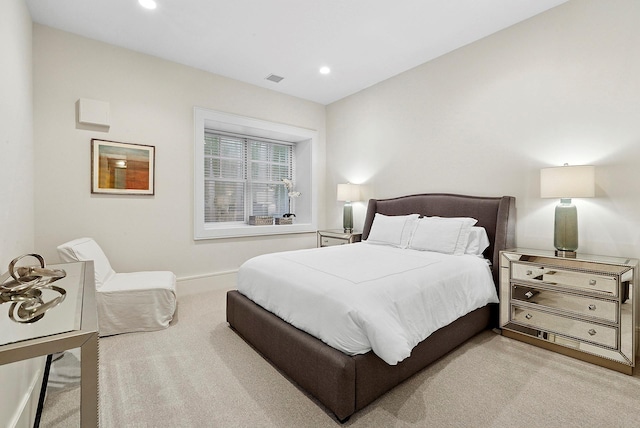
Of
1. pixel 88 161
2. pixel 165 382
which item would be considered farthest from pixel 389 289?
pixel 88 161

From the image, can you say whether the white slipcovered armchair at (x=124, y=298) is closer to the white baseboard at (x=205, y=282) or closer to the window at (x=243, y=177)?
the white baseboard at (x=205, y=282)

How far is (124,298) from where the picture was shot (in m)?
2.68

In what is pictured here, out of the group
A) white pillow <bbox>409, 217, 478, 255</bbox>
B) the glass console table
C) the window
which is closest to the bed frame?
white pillow <bbox>409, 217, 478, 255</bbox>

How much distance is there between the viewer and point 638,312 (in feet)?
7.41

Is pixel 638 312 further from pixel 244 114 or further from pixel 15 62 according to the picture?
pixel 15 62

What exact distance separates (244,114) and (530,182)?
3629 mm

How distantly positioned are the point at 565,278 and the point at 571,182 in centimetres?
77

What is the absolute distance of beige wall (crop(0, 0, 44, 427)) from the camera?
4.89 feet

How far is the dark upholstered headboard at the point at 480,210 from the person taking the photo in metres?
2.88

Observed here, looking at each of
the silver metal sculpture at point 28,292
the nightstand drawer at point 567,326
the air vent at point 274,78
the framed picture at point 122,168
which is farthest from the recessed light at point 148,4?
the nightstand drawer at point 567,326

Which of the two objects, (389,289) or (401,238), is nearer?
(389,289)

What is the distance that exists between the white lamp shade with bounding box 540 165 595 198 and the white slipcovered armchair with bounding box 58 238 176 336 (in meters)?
3.51

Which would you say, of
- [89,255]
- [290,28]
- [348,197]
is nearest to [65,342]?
[89,255]

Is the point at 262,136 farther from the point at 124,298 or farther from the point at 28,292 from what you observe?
the point at 28,292
